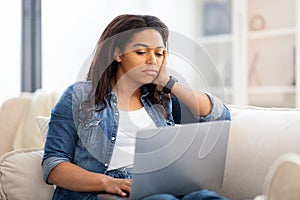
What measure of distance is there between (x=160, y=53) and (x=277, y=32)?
174 centimetres

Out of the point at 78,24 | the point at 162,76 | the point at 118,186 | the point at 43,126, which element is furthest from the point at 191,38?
the point at 118,186

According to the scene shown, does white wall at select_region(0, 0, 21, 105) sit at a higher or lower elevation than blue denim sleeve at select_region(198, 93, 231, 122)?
higher

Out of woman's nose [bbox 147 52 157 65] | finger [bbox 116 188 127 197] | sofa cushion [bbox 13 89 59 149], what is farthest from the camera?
sofa cushion [bbox 13 89 59 149]

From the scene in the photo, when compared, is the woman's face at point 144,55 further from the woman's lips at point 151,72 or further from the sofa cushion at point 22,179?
the sofa cushion at point 22,179

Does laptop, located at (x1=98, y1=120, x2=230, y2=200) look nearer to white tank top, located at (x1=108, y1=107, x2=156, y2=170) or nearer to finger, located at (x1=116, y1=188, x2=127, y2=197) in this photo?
finger, located at (x1=116, y1=188, x2=127, y2=197)

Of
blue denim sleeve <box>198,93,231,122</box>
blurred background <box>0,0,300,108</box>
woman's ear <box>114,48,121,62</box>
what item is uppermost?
blurred background <box>0,0,300,108</box>

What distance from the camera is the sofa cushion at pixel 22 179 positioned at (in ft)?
5.06

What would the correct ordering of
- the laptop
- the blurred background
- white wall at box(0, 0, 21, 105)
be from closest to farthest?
the laptop
the blurred background
white wall at box(0, 0, 21, 105)

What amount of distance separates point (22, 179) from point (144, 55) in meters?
0.55

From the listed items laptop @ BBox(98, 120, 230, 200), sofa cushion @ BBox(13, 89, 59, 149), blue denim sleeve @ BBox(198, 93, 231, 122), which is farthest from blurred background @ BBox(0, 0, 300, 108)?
laptop @ BBox(98, 120, 230, 200)

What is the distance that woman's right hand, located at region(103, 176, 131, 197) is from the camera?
4.12ft

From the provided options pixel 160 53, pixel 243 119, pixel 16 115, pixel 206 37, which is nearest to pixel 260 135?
pixel 243 119

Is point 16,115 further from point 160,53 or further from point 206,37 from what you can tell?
point 206,37

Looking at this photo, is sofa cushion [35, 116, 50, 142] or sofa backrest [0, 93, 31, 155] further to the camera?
sofa backrest [0, 93, 31, 155]
